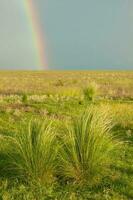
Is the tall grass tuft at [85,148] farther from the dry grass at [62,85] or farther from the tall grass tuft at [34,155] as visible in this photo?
the dry grass at [62,85]

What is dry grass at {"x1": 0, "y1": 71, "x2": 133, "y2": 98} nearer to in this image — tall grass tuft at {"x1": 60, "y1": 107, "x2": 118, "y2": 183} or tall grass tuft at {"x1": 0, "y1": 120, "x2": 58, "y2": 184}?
tall grass tuft at {"x1": 60, "y1": 107, "x2": 118, "y2": 183}

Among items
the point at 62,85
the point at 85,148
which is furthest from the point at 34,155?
the point at 62,85

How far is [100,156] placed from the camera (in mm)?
7504

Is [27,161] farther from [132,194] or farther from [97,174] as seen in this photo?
[132,194]

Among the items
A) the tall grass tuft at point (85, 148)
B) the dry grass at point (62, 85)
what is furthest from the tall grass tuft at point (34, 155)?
the dry grass at point (62, 85)

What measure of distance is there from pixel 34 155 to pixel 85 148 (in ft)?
2.74

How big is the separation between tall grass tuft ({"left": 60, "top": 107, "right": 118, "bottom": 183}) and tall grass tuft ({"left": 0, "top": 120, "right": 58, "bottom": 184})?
0.70ft

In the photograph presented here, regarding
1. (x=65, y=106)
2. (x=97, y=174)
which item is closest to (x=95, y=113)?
(x=97, y=174)

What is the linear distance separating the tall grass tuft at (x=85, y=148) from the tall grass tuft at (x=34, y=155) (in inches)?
8.4

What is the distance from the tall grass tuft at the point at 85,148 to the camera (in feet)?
23.9

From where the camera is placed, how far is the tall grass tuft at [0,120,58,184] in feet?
23.5

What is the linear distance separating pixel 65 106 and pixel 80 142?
8.60 meters

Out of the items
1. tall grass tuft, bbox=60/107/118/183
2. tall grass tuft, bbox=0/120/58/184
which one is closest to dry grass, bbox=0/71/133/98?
tall grass tuft, bbox=60/107/118/183

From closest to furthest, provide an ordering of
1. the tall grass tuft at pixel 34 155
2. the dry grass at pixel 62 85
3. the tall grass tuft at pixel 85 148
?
the tall grass tuft at pixel 34 155, the tall grass tuft at pixel 85 148, the dry grass at pixel 62 85
